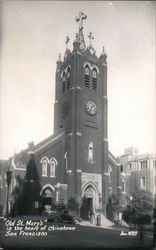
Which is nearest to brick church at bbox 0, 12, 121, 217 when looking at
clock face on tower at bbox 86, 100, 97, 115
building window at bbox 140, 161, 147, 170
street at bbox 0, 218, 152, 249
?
clock face on tower at bbox 86, 100, 97, 115

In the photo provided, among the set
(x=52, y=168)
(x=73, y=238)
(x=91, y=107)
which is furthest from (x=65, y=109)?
(x=73, y=238)

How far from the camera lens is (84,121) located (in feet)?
58.1

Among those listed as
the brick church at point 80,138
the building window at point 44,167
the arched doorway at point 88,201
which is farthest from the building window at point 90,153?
the building window at point 44,167

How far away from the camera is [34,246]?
12.1 meters

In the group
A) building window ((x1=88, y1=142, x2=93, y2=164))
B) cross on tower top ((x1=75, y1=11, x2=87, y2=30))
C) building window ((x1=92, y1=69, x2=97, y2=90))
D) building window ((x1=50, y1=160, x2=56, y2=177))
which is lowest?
building window ((x1=50, y1=160, x2=56, y2=177))

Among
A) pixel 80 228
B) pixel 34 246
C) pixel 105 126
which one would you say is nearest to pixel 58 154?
pixel 105 126

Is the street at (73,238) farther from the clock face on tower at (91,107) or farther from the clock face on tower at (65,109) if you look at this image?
the clock face on tower at (91,107)

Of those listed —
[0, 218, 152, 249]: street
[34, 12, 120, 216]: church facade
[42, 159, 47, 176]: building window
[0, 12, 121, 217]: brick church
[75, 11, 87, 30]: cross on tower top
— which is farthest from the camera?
[34, 12, 120, 216]: church facade

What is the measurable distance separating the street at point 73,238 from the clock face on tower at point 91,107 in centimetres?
577

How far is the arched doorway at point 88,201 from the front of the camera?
48.9ft

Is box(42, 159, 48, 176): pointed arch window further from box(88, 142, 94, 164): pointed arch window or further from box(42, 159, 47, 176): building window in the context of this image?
box(88, 142, 94, 164): pointed arch window

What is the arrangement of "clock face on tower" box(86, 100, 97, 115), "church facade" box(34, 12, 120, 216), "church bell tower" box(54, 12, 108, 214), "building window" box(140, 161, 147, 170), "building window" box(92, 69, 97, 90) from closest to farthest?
"church facade" box(34, 12, 120, 216), "church bell tower" box(54, 12, 108, 214), "building window" box(92, 69, 97, 90), "clock face on tower" box(86, 100, 97, 115), "building window" box(140, 161, 147, 170)

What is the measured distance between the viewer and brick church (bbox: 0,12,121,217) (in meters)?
15.2

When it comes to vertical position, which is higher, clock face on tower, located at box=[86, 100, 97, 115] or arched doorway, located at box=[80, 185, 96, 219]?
clock face on tower, located at box=[86, 100, 97, 115]
